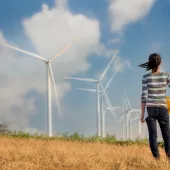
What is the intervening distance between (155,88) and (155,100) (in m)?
0.24

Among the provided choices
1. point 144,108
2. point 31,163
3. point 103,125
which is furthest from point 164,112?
point 103,125

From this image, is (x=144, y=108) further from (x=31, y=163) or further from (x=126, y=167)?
(x=31, y=163)

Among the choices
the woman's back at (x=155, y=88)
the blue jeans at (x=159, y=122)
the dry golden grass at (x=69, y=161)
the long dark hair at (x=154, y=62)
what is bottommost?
the dry golden grass at (x=69, y=161)

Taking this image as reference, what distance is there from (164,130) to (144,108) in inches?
25.3

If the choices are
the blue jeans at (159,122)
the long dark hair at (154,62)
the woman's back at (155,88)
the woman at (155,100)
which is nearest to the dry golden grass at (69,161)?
the blue jeans at (159,122)

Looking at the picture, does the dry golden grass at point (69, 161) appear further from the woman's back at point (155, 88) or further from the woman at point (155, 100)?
the woman's back at point (155, 88)

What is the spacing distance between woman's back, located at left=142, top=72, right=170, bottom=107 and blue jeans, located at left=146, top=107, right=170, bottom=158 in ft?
0.46

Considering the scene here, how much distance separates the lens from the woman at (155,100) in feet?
28.1

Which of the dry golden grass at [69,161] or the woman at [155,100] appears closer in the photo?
the dry golden grass at [69,161]

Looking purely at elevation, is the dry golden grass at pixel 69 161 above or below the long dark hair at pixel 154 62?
below

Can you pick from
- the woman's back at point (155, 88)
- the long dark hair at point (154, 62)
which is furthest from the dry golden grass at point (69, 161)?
the long dark hair at point (154, 62)

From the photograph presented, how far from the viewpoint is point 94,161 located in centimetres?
890

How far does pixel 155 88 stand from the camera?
28.2 ft

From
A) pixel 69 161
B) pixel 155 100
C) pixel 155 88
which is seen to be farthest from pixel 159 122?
pixel 69 161
